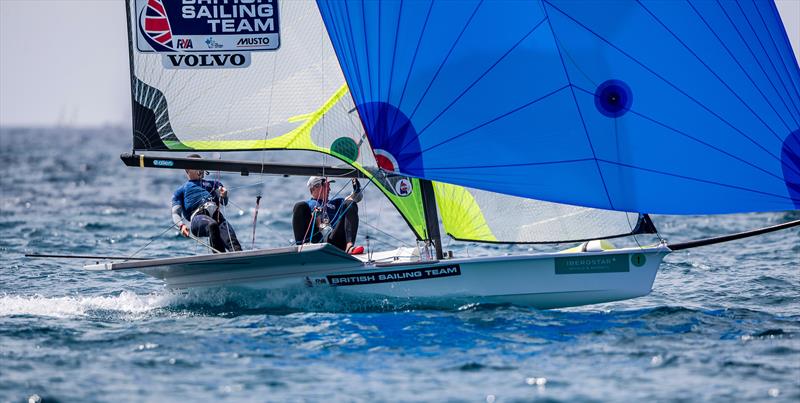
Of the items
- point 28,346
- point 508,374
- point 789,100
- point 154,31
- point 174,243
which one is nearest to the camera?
point 508,374

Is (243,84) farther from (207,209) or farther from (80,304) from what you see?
(80,304)

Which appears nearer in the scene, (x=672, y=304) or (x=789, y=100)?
(x=789, y=100)

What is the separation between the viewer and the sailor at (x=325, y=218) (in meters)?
10.2

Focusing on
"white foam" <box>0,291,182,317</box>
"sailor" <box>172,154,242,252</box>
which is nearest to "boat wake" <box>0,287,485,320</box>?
"white foam" <box>0,291,182,317</box>

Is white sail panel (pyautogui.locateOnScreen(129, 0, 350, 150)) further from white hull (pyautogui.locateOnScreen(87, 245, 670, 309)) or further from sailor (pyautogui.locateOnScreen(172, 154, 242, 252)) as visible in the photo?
white hull (pyautogui.locateOnScreen(87, 245, 670, 309))

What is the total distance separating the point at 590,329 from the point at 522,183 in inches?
55.7

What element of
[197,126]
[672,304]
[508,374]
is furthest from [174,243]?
[508,374]

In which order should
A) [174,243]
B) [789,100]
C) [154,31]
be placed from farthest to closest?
[174,243], [154,31], [789,100]

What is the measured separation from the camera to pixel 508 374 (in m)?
7.54

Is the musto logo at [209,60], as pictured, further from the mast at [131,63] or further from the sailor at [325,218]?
the sailor at [325,218]

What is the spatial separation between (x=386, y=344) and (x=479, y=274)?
4.58 ft

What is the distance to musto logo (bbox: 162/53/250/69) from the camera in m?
10.1

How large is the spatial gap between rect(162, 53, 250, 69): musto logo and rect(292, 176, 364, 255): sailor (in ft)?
4.26

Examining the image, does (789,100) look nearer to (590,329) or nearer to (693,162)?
(693,162)
